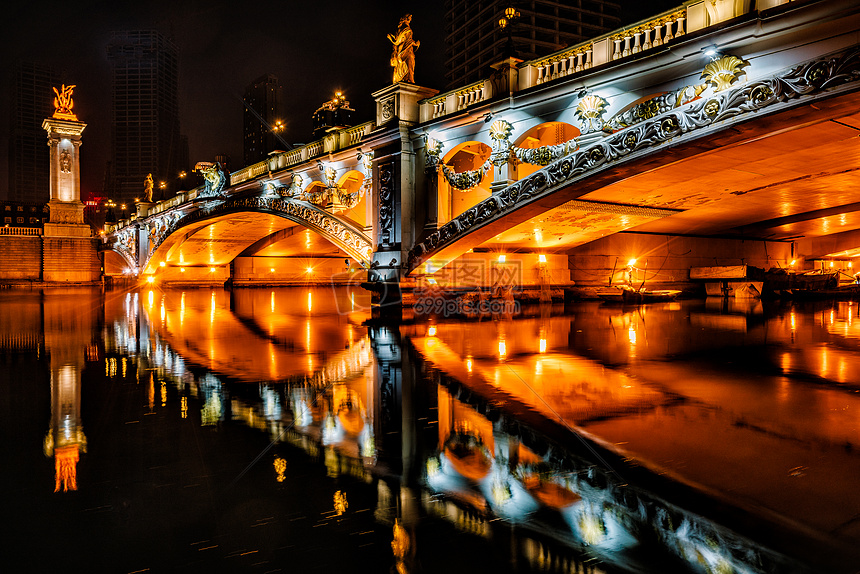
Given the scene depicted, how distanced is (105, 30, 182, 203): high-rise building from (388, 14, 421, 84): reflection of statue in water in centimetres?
12311

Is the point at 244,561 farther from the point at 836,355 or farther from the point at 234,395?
the point at 836,355

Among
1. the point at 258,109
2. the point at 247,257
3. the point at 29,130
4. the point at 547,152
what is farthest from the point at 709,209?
the point at 29,130

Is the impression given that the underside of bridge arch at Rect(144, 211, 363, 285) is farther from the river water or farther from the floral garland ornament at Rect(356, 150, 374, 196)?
the river water

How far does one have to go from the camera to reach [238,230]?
37594 millimetres

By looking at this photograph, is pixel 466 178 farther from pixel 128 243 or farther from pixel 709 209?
pixel 128 243

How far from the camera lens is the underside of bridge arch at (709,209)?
38.2 feet

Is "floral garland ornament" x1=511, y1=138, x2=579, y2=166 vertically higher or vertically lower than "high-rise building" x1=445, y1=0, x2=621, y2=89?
lower

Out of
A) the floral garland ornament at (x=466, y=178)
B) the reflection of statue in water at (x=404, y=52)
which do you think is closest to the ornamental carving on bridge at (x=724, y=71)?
the floral garland ornament at (x=466, y=178)

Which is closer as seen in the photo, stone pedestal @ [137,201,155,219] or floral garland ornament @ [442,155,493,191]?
floral garland ornament @ [442,155,493,191]

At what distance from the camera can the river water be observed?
9.25 ft

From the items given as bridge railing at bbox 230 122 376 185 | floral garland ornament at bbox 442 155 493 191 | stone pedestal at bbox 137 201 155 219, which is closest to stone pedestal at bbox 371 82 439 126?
bridge railing at bbox 230 122 376 185

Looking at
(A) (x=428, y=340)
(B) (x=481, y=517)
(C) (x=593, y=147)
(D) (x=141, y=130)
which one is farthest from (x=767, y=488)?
(D) (x=141, y=130)

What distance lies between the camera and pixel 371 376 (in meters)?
7.60

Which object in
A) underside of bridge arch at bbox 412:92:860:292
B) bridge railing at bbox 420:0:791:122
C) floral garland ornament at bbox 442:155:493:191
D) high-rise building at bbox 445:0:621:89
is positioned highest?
high-rise building at bbox 445:0:621:89
